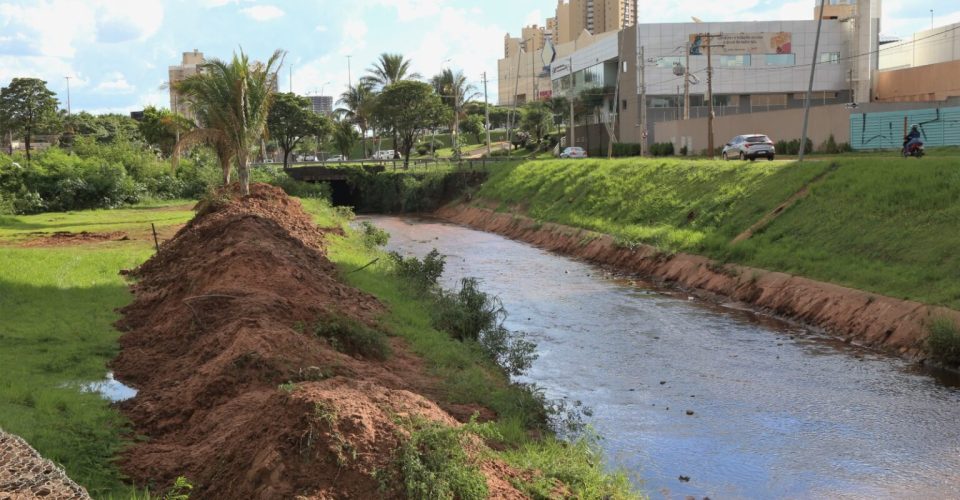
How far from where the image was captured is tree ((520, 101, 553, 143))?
336 feet

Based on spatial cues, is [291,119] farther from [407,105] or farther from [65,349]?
[65,349]

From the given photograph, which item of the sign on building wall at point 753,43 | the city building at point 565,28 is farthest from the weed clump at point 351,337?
the city building at point 565,28

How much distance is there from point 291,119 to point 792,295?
59.2 m

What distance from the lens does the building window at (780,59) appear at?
77.9 meters

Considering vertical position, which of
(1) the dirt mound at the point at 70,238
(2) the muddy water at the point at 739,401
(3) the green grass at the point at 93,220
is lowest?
(2) the muddy water at the point at 739,401

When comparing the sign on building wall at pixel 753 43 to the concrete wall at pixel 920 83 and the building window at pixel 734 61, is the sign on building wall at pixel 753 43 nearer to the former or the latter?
the building window at pixel 734 61

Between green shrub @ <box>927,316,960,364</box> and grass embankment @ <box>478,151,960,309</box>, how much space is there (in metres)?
1.34

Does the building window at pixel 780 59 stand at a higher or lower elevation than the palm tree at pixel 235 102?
higher

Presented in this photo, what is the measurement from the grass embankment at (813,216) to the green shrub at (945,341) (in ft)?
4.39

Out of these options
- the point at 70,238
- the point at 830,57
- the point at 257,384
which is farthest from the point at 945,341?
the point at 830,57

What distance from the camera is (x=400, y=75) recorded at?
309 feet

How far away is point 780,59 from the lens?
256 ft

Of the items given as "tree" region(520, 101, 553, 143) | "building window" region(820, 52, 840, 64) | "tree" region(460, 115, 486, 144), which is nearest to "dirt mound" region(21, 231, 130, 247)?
"building window" region(820, 52, 840, 64)

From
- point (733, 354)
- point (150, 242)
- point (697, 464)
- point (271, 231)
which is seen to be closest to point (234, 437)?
point (697, 464)
